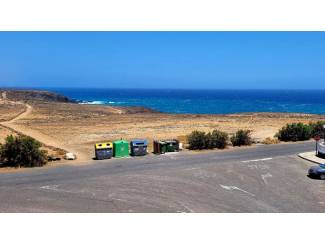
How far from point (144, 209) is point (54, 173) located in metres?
8.98

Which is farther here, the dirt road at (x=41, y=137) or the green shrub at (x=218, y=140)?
the green shrub at (x=218, y=140)

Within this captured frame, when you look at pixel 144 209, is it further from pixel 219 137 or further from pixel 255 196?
pixel 219 137

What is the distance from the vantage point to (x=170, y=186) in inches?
914

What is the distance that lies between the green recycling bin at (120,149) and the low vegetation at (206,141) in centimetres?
629

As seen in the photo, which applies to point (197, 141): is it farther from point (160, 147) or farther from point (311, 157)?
point (311, 157)

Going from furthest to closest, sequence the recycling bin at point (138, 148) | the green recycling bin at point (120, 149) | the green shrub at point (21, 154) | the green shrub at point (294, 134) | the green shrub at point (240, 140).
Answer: the green shrub at point (294, 134)
the green shrub at point (240, 140)
the recycling bin at point (138, 148)
the green recycling bin at point (120, 149)
the green shrub at point (21, 154)

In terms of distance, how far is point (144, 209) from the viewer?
19203 mm

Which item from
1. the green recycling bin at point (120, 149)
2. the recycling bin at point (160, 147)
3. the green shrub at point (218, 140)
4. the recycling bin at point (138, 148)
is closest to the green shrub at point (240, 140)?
the green shrub at point (218, 140)

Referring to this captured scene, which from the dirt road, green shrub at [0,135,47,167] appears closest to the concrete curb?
the dirt road

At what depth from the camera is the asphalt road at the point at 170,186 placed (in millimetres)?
19745

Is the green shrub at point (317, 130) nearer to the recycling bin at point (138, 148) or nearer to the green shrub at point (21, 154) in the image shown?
the recycling bin at point (138, 148)

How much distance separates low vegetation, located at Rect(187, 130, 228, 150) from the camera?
115ft

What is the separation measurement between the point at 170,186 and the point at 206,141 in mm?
12589

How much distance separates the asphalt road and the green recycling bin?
1142 millimetres
